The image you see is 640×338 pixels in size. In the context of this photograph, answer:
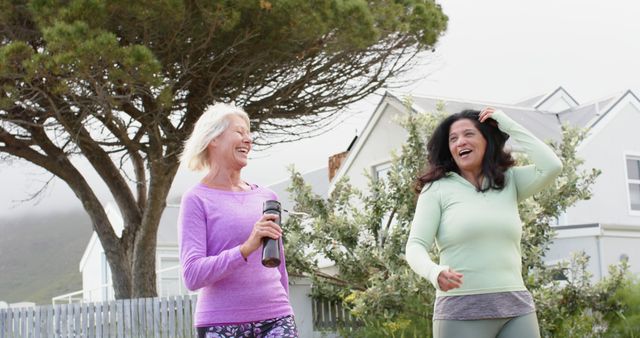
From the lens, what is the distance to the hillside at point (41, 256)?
145 metres

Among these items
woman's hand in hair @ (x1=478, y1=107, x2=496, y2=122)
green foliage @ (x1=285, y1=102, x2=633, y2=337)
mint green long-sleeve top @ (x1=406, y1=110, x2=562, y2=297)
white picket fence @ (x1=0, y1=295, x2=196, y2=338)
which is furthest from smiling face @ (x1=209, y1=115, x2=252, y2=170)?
white picket fence @ (x1=0, y1=295, x2=196, y2=338)

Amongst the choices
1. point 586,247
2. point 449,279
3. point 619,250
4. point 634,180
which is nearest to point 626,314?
point 449,279

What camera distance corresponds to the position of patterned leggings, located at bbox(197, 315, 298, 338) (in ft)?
10.5

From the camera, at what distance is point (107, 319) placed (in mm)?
12078

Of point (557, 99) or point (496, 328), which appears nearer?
point (496, 328)

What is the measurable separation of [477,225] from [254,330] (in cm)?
89

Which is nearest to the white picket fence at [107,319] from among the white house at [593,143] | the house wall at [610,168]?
the white house at [593,143]

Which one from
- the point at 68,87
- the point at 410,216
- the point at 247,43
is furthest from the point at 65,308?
the point at 410,216

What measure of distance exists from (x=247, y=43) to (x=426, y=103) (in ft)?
24.9

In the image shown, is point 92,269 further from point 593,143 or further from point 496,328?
point 496,328

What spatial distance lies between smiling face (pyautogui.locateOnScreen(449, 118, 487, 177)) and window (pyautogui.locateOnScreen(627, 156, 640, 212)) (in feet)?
60.8

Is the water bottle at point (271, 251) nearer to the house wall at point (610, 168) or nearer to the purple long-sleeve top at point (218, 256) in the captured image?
the purple long-sleeve top at point (218, 256)

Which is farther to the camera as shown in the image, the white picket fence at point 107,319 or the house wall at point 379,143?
the house wall at point 379,143

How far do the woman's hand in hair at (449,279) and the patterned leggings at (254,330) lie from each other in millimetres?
558
